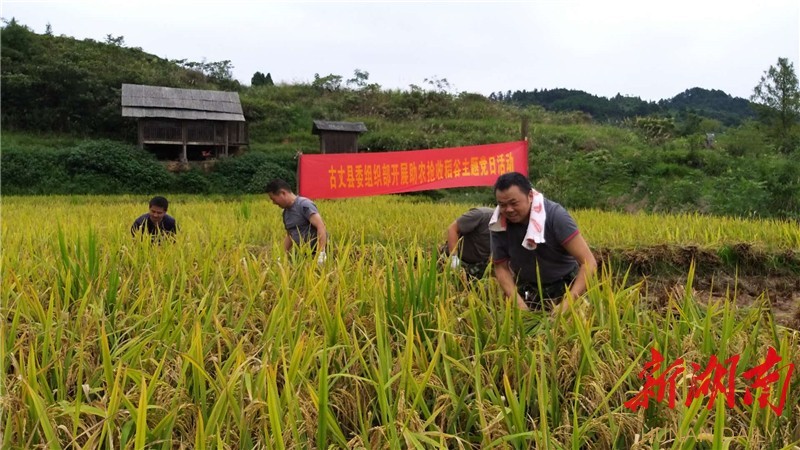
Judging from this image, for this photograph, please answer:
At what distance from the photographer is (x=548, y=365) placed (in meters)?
1.46

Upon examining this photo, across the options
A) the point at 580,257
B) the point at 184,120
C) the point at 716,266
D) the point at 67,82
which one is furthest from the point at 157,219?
the point at 67,82

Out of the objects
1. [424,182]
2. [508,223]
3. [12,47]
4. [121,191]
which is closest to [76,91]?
[12,47]

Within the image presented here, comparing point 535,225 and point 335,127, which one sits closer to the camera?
point 535,225

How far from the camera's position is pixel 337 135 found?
63.8ft

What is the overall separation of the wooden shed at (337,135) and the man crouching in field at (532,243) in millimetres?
16949

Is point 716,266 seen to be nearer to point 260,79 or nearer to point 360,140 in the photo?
point 360,140

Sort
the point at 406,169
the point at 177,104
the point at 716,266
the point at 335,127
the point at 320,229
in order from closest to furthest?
the point at 320,229
the point at 716,266
the point at 406,169
the point at 177,104
the point at 335,127

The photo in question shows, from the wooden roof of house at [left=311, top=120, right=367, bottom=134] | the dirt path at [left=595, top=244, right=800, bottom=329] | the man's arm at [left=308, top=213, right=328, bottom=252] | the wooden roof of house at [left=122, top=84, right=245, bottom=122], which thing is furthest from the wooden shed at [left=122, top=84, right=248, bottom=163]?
the dirt path at [left=595, top=244, right=800, bottom=329]

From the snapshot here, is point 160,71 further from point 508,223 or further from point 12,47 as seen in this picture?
point 508,223

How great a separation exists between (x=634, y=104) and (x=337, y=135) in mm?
39606

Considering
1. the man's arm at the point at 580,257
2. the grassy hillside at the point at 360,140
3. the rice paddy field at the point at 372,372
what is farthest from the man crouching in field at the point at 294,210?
the grassy hillside at the point at 360,140

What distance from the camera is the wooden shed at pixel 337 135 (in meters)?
19.1

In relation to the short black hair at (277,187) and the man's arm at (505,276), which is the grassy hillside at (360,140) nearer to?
the short black hair at (277,187)

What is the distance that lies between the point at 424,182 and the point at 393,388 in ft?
26.7
